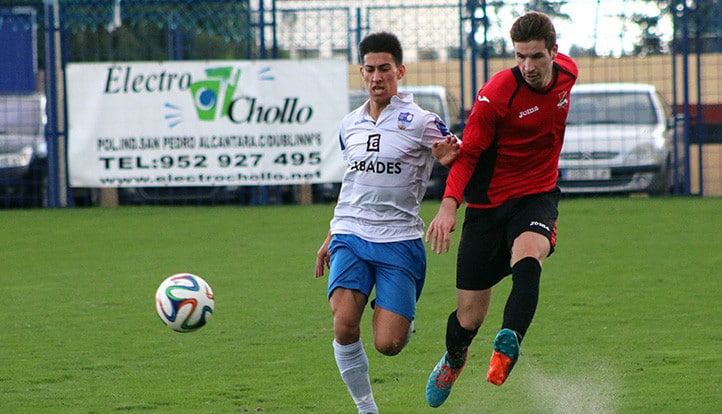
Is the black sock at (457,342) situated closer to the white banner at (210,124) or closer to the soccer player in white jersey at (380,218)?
the soccer player in white jersey at (380,218)

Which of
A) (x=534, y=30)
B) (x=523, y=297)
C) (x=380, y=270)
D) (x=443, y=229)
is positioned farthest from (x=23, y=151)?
(x=523, y=297)

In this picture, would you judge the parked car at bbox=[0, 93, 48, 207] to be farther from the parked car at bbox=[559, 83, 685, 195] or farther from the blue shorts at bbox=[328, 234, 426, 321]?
the blue shorts at bbox=[328, 234, 426, 321]

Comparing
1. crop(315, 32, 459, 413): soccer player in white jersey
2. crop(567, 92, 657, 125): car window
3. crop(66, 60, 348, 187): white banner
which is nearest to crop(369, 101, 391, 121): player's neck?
crop(315, 32, 459, 413): soccer player in white jersey

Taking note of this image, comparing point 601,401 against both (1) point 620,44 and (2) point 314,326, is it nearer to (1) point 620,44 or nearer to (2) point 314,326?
(2) point 314,326

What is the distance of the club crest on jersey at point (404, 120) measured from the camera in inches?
236

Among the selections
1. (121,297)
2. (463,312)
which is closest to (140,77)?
(121,297)

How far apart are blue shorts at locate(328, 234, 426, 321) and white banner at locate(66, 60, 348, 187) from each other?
11.6m

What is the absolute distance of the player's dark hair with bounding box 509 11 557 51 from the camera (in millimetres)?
5719

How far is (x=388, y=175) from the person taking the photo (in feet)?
19.5

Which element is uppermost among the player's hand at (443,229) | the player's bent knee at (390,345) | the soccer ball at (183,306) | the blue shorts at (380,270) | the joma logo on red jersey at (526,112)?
the joma logo on red jersey at (526,112)

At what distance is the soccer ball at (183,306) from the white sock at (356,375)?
833mm

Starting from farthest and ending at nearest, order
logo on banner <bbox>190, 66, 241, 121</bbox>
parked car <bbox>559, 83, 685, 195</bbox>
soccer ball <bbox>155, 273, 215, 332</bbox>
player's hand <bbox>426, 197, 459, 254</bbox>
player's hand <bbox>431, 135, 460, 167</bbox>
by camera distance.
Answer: logo on banner <bbox>190, 66, 241, 121</bbox> → parked car <bbox>559, 83, 685, 195</bbox> → soccer ball <bbox>155, 273, 215, 332</bbox> → player's hand <bbox>431, 135, 460, 167</bbox> → player's hand <bbox>426, 197, 459, 254</bbox>

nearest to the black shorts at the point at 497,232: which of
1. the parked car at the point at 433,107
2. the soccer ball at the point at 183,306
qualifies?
the soccer ball at the point at 183,306

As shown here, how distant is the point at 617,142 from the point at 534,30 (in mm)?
12198
